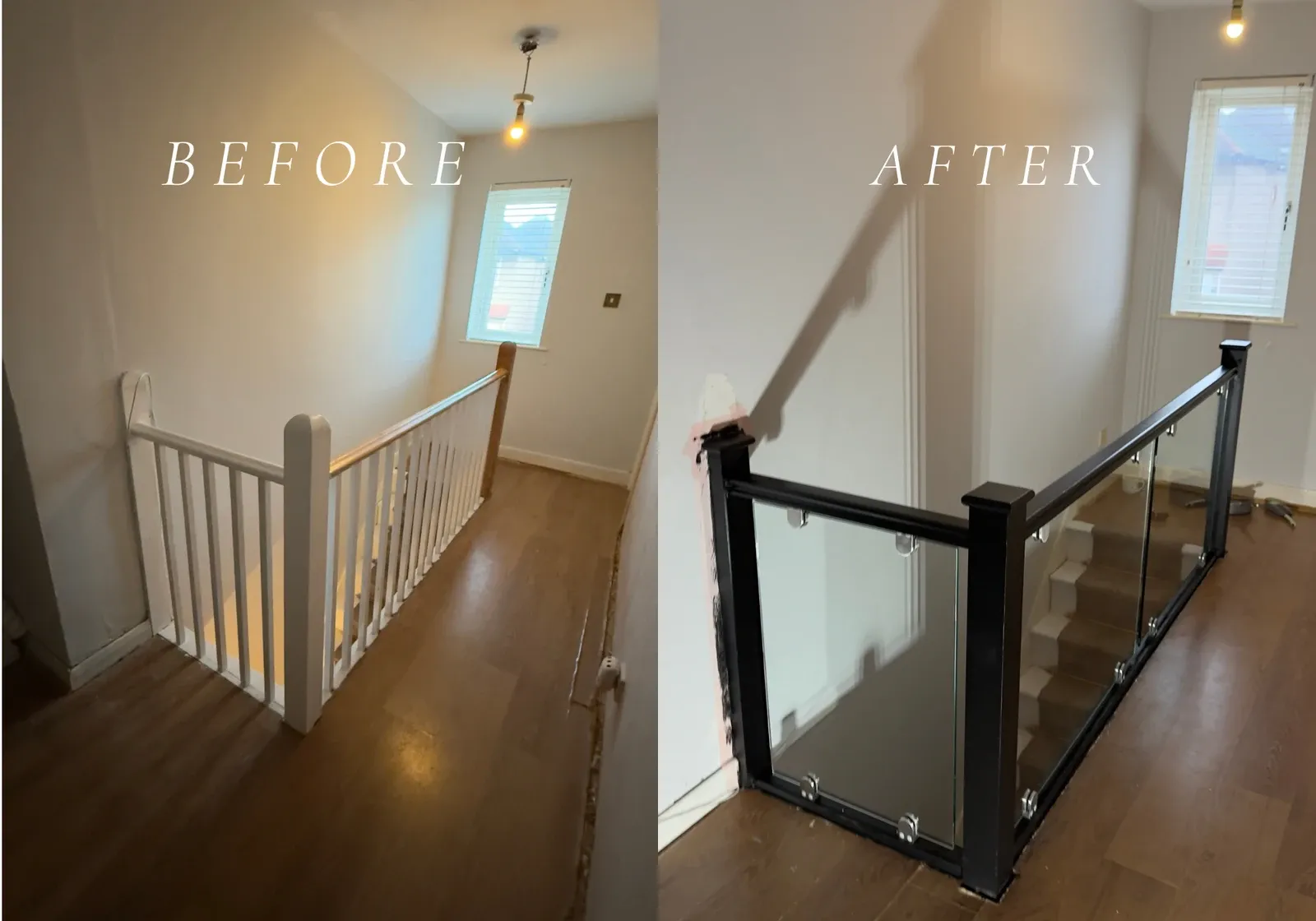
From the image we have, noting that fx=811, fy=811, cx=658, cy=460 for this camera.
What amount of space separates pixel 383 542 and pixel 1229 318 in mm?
4299

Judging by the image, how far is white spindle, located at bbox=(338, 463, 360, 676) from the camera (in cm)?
58

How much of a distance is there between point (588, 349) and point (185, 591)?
1.16 ft

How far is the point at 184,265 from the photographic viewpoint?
56 centimetres

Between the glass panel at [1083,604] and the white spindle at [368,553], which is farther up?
the white spindle at [368,553]

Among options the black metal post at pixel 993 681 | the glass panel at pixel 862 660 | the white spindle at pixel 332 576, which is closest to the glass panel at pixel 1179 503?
the glass panel at pixel 862 660

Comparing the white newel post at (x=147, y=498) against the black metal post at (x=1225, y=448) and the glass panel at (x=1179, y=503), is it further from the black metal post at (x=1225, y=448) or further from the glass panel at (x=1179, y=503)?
the black metal post at (x=1225, y=448)

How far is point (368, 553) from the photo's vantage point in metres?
0.61

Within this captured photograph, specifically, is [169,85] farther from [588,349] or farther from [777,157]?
[777,157]

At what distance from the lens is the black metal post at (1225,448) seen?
282cm

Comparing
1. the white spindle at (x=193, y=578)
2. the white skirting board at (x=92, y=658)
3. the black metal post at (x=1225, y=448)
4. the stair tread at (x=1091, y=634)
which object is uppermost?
the white spindle at (x=193, y=578)

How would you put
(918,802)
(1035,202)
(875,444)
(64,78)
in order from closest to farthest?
1. (64,78)
2. (918,802)
3. (875,444)
4. (1035,202)

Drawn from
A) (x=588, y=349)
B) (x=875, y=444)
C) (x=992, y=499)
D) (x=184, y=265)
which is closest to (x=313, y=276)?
(x=184, y=265)

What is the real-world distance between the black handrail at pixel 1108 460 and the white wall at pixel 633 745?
2.83 feet

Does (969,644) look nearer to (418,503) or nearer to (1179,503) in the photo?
(418,503)
